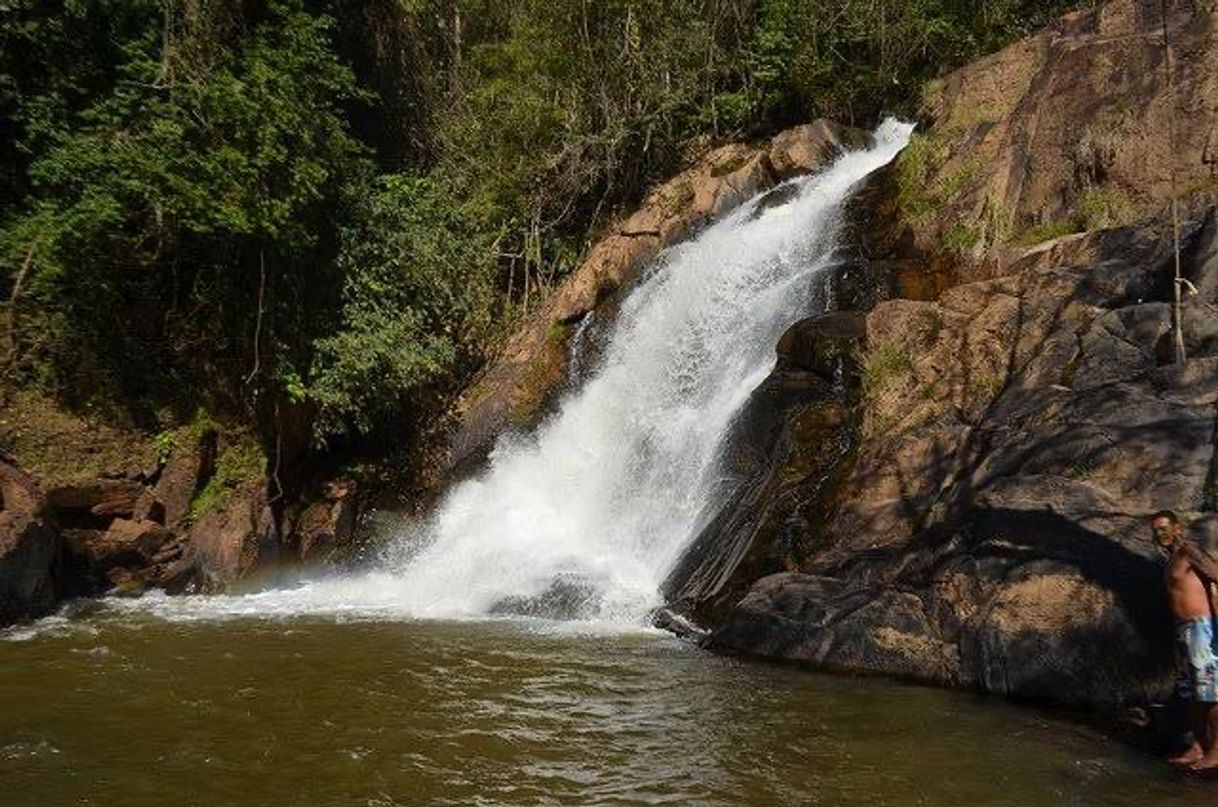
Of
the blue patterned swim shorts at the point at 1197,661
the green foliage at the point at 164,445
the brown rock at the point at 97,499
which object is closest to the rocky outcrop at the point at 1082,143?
the blue patterned swim shorts at the point at 1197,661

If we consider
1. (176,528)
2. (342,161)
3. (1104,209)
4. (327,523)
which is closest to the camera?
(1104,209)

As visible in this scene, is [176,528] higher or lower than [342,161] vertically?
lower

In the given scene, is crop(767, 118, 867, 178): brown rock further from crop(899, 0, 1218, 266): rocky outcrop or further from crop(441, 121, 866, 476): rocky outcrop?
crop(899, 0, 1218, 266): rocky outcrop

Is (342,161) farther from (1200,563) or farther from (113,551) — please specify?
(1200,563)

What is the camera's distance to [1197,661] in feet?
19.1

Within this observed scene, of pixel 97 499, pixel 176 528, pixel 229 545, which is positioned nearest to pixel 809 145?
pixel 229 545

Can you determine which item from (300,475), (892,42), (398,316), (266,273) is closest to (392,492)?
(300,475)

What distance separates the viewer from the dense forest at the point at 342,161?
1314 centimetres

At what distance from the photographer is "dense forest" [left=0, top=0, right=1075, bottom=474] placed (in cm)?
1314

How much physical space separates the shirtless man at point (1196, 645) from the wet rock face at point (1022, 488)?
0.67 meters

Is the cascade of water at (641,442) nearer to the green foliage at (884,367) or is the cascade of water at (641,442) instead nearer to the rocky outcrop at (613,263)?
the rocky outcrop at (613,263)

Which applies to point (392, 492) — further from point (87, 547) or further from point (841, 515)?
point (841, 515)

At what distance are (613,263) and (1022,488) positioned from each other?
1160 cm

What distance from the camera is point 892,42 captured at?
20000mm
